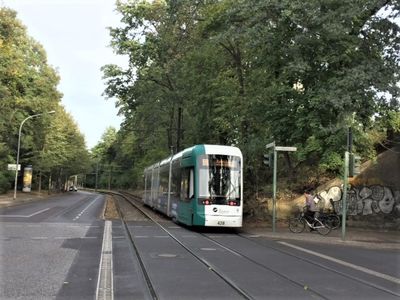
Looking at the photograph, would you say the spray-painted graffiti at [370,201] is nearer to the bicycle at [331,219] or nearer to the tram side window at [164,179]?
the bicycle at [331,219]

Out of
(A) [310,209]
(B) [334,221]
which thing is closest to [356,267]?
(A) [310,209]

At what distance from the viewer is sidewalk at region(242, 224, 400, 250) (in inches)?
743

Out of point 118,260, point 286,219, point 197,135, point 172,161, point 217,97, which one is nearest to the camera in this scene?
point 118,260

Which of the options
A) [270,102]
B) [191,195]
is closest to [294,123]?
[270,102]

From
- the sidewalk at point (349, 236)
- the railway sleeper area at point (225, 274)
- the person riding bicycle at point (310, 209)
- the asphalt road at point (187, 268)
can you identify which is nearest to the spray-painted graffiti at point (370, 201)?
the sidewalk at point (349, 236)

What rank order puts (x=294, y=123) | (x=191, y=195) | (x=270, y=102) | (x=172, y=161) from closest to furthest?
(x=191, y=195), (x=294, y=123), (x=270, y=102), (x=172, y=161)

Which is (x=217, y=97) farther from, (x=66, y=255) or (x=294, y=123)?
(x=66, y=255)

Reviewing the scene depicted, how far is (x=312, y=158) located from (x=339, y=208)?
4265 millimetres

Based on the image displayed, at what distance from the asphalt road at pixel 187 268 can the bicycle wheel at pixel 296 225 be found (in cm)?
446

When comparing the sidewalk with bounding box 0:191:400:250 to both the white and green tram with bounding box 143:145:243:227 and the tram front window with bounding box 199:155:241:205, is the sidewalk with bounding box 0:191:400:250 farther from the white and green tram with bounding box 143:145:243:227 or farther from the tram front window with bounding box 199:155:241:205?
the tram front window with bounding box 199:155:241:205

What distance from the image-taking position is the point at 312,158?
2966cm

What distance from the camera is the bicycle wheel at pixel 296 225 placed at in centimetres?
2303

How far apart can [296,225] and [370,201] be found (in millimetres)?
4431

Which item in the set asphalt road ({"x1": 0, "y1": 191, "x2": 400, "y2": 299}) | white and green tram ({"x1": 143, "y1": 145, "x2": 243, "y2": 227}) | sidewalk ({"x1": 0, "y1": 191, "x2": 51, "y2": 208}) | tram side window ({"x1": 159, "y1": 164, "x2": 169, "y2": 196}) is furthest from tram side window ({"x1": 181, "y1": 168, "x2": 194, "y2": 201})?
sidewalk ({"x1": 0, "y1": 191, "x2": 51, "y2": 208})
